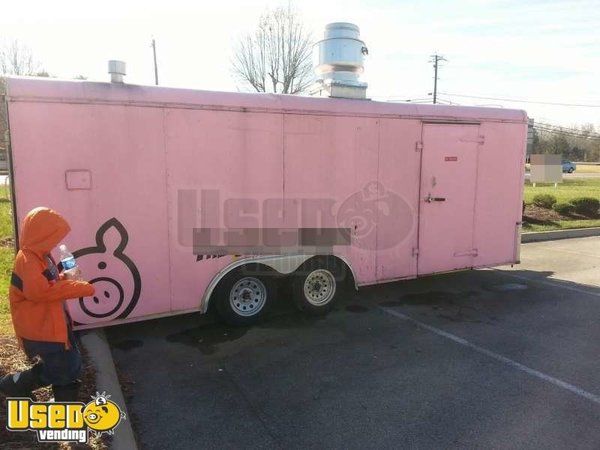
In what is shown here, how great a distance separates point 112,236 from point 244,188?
4.89 feet

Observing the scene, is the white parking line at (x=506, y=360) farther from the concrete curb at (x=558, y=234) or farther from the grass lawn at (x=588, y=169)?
the grass lawn at (x=588, y=169)

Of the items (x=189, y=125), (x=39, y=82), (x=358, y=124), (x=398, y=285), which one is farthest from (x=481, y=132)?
(x=39, y=82)

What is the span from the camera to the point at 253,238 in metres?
5.63

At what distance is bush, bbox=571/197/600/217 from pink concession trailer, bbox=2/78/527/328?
9.88m

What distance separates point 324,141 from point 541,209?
40.6ft

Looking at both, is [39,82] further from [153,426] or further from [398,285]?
[398,285]

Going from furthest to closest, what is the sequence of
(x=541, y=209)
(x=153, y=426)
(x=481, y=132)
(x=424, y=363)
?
1. (x=541, y=209)
2. (x=481, y=132)
3. (x=424, y=363)
4. (x=153, y=426)

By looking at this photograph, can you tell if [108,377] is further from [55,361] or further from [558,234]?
[558,234]

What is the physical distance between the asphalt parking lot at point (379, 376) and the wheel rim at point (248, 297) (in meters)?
0.26

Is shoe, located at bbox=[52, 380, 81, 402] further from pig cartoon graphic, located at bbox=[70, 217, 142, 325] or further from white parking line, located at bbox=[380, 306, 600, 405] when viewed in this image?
white parking line, located at bbox=[380, 306, 600, 405]

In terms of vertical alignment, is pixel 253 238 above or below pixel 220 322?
above

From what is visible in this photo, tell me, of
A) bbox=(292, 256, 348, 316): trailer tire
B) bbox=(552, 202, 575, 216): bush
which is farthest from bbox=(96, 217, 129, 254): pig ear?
bbox=(552, 202, 575, 216): bush

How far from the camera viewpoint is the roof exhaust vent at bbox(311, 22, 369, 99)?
21.3ft

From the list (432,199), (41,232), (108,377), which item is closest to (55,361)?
(41,232)
